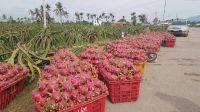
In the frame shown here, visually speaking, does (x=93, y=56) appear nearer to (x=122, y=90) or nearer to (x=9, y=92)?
(x=122, y=90)

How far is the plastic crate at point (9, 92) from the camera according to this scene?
5.47 metres

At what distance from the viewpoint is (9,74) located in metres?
5.75

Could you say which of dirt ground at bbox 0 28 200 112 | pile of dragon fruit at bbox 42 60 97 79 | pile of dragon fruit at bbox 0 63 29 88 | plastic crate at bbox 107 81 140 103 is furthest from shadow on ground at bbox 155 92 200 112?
pile of dragon fruit at bbox 0 63 29 88

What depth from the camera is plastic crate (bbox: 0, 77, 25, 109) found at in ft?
18.0

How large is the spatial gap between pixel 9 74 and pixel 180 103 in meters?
3.67

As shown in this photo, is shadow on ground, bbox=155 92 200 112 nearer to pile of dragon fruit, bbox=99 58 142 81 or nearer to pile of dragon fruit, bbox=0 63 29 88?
pile of dragon fruit, bbox=99 58 142 81

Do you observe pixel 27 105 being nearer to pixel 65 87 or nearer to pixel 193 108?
pixel 65 87

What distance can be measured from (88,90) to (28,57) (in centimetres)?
386

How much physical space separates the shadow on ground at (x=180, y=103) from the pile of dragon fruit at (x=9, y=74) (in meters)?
3.21

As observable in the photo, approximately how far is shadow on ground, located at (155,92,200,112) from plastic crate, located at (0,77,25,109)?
3.25 meters

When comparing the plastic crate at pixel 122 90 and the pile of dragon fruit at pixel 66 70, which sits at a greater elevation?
the pile of dragon fruit at pixel 66 70

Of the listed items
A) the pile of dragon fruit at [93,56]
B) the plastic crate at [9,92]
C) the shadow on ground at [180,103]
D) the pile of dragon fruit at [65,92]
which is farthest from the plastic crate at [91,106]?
the pile of dragon fruit at [93,56]

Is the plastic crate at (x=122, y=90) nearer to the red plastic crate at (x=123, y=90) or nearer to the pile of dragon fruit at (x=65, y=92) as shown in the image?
the red plastic crate at (x=123, y=90)

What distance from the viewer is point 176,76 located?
8570 millimetres
